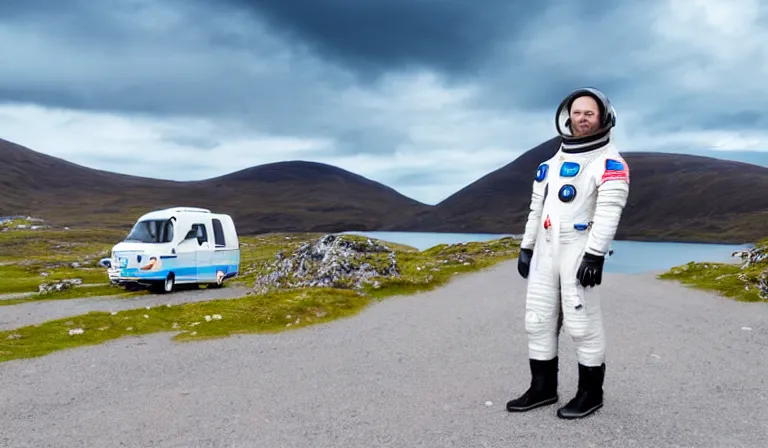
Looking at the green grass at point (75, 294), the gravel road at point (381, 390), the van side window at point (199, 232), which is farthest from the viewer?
the green grass at point (75, 294)

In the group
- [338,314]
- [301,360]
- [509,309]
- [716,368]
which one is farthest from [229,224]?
[716,368]

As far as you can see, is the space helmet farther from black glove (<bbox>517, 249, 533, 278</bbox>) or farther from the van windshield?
the van windshield

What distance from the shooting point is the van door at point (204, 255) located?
2529 centimetres

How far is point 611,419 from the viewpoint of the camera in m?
6.32

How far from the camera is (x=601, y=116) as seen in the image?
21.4 ft

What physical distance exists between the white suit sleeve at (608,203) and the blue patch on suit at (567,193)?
0.29 m

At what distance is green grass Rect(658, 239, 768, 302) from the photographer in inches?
734

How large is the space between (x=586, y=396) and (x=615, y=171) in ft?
8.83

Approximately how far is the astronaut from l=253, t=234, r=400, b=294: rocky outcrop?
13461 mm

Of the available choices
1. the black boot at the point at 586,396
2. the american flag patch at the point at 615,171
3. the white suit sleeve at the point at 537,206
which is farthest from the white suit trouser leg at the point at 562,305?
the american flag patch at the point at 615,171

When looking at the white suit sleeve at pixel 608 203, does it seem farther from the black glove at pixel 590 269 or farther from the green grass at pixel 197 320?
the green grass at pixel 197 320

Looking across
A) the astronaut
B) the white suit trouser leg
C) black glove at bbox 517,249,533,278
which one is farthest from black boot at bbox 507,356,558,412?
black glove at bbox 517,249,533,278

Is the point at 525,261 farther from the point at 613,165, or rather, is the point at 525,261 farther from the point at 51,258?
the point at 51,258

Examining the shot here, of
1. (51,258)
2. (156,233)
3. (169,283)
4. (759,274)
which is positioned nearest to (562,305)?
(759,274)
